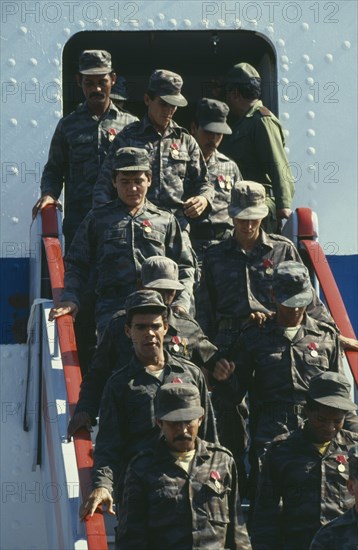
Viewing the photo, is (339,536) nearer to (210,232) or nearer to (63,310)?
(63,310)

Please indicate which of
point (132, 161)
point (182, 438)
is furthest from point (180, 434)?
point (132, 161)

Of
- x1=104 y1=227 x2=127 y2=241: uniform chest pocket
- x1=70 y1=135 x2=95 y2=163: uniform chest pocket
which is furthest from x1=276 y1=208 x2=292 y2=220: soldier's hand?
x1=104 y1=227 x2=127 y2=241: uniform chest pocket

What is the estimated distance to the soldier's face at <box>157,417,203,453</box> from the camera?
627cm

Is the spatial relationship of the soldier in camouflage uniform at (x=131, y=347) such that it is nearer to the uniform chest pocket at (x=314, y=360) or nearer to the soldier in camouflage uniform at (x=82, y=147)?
the uniform chest pocket at (x=314, y=360)

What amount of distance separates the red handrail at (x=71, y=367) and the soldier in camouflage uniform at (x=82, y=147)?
0.23 metres

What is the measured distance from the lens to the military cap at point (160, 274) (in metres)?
7.15

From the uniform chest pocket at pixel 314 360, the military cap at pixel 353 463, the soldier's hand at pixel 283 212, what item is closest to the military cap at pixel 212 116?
the soldier's hand at pixel 283 212

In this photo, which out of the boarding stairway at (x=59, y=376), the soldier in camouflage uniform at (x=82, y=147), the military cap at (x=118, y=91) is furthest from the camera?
the military cap at (x=118, y=91)

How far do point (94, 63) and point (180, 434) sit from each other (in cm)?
318

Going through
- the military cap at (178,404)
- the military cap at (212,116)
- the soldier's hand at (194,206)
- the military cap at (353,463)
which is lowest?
the military cap at (353,463)

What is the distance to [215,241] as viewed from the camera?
29.3ft

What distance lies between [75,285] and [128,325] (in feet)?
3.27

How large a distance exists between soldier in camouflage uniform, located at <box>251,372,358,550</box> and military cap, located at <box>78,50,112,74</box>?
2881mm

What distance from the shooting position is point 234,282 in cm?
787
